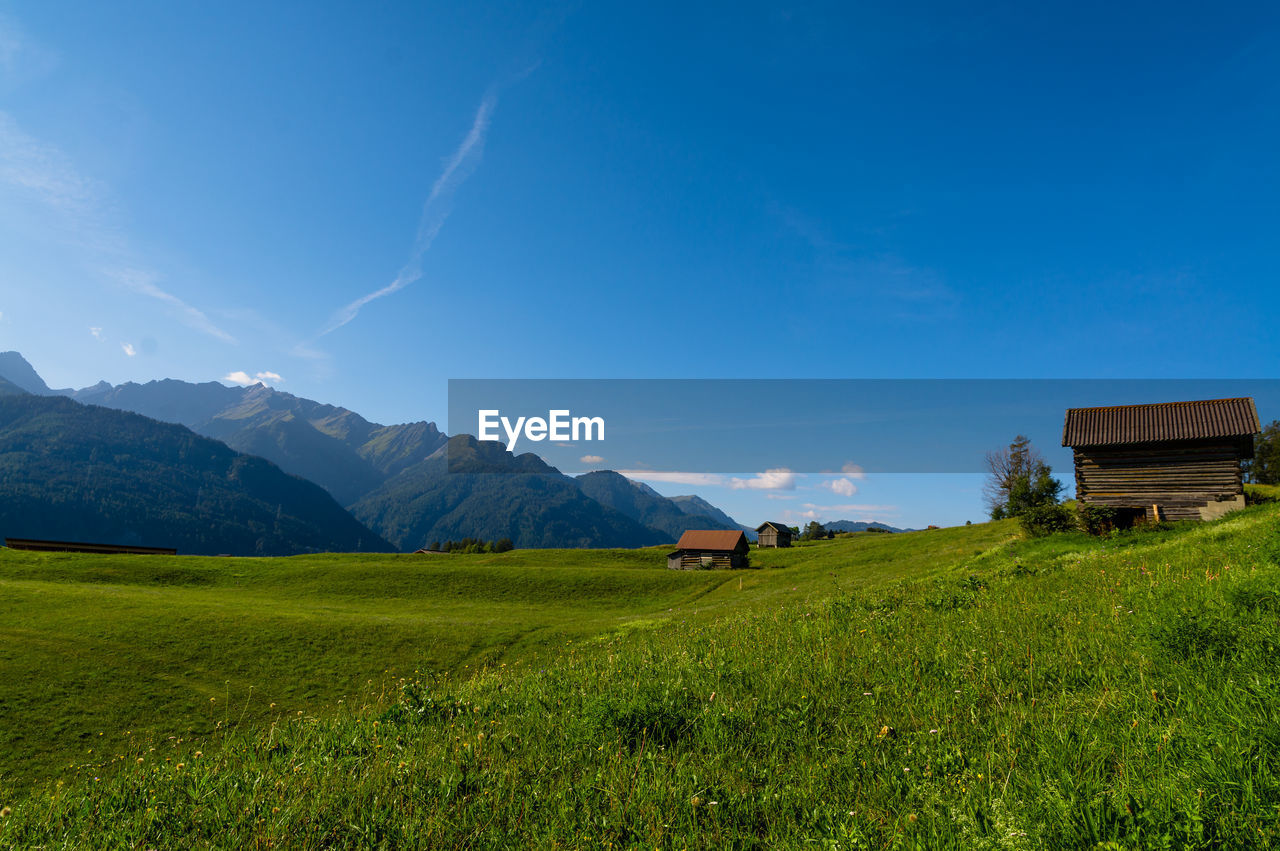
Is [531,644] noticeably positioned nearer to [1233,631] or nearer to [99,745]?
[99,745]

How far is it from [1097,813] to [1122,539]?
1214 inches

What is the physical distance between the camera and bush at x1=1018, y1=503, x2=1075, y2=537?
32906mm

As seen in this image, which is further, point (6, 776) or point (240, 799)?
point (6, 776)

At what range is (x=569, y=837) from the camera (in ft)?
12.4

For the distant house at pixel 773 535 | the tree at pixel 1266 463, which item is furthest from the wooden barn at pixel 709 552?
the tree at pixel 1266 463

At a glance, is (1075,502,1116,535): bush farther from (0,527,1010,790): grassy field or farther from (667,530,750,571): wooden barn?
(667,530,750,571): wooden barn

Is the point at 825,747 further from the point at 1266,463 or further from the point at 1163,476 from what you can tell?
the point at 1266,463

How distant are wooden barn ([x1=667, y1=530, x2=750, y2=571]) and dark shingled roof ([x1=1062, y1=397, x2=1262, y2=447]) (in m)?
46.5

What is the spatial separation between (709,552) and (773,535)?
1762 inches

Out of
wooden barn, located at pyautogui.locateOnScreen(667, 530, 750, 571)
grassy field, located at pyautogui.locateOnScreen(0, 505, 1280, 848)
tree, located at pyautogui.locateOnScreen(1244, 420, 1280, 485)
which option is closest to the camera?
grassy field, located at pyautogui.locateOnScreen(0, 505, 1280, 848)

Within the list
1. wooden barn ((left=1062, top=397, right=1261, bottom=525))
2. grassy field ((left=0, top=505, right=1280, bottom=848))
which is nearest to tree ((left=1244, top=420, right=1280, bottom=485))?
wooden barn ((left=1062, top=397, right=1261, bottom=525))

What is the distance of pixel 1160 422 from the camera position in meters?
37.5

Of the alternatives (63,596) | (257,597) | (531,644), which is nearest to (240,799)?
(531,644)

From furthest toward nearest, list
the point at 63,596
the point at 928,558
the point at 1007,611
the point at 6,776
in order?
the point at 928,558 < the point at 63,596 < the point at 6,776 < the point at 1007,611
